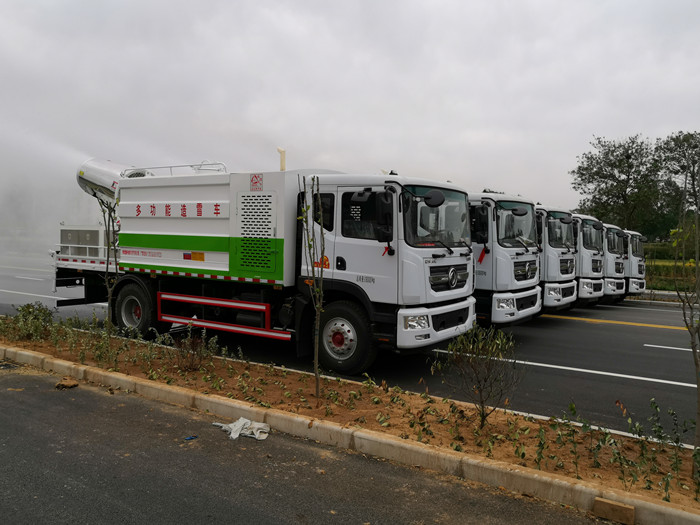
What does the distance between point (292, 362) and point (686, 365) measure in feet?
21.1

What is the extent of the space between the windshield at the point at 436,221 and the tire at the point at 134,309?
516 centimetres

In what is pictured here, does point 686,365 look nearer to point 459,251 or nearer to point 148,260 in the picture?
point 459,251

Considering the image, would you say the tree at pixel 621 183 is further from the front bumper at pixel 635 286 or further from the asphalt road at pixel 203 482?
the asphalt road at pixel 203 482

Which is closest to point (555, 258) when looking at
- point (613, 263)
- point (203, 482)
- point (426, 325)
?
point (613, 263)

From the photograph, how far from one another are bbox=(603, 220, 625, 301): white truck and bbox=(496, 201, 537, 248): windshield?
6711 millimetres

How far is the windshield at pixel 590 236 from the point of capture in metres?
14.4

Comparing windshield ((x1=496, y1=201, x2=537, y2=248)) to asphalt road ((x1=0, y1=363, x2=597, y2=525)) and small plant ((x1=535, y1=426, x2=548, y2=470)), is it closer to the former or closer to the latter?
small plant ((x1=535, y1=426, x2=548, y2=470))

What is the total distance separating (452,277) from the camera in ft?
24.6

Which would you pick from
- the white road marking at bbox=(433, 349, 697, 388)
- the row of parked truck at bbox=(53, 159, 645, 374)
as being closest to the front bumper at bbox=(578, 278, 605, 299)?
the row of parked truck at bbox=(53, 159, 645, 374)

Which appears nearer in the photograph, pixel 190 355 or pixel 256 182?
pixel 190 355

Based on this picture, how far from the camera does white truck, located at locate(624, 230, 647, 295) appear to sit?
1738cm

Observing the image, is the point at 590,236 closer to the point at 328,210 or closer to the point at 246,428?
the point at 328,210

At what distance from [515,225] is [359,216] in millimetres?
3982

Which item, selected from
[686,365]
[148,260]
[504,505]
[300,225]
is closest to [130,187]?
[148,260]
